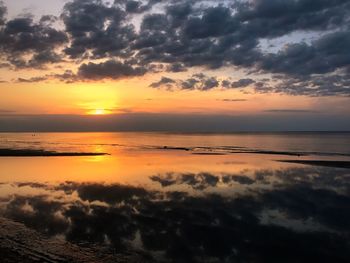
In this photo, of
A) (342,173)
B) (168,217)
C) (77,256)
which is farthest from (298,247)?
(342,173)

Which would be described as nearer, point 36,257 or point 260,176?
point 36,257

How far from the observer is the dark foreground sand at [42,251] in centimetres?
1319

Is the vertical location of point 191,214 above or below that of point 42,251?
below

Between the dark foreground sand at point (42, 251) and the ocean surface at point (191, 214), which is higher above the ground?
the dark foreground sand at point (42, 251)

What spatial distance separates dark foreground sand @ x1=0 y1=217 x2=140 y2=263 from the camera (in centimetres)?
1319

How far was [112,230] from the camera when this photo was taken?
57.3 feet

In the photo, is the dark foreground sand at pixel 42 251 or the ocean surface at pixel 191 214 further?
the ocean surface at pixel 191 214

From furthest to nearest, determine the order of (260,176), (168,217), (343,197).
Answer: (260,176)
(343,197)
(168,217)

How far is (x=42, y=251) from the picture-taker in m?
14.0

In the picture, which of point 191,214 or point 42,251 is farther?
point 191,214

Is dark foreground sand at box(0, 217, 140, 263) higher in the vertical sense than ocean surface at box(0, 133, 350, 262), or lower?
higher

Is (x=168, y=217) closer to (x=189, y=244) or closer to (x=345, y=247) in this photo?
(x=189, y=244)

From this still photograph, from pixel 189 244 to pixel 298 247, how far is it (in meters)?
4.39

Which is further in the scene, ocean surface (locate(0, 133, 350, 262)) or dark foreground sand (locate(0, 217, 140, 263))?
ocean surface (locate(0, 133, 350, 262))
